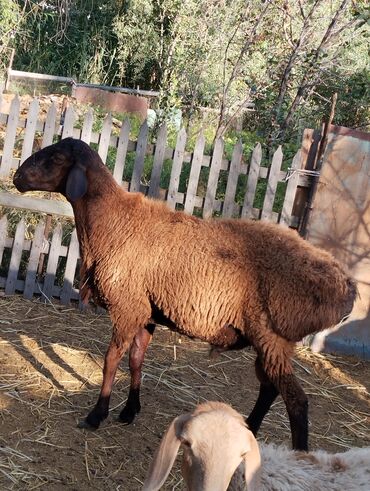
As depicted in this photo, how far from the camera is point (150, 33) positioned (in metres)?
19.1

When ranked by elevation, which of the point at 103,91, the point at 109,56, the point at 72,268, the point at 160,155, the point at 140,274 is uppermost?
the point at 109,56

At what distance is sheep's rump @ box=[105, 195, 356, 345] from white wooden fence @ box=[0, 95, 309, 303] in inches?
86.8

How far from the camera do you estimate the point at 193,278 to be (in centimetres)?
430

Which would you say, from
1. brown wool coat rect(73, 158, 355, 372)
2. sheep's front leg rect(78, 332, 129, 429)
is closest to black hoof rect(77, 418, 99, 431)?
sheep's front leg rect(78, 332, 129, 429)

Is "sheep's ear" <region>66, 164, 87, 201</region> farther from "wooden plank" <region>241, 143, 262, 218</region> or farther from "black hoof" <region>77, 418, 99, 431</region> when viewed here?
"wooden plank" <region>241, 143, 262, 218</region>

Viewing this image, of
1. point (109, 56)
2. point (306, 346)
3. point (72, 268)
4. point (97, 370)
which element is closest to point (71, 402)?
point (97, 370)

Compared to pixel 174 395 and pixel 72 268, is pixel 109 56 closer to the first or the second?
pixel 72 268

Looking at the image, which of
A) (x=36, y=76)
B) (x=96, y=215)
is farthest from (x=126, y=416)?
(x=36, y=76)

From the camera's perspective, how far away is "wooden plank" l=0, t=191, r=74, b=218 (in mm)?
6621

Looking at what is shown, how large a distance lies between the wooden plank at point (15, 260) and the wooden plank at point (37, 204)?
31 centimetres

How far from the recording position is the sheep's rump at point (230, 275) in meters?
4.02

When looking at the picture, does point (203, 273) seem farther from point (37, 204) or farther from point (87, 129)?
point (87, 129)

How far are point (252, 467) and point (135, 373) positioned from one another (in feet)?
7.95

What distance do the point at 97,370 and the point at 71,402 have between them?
0.67m
